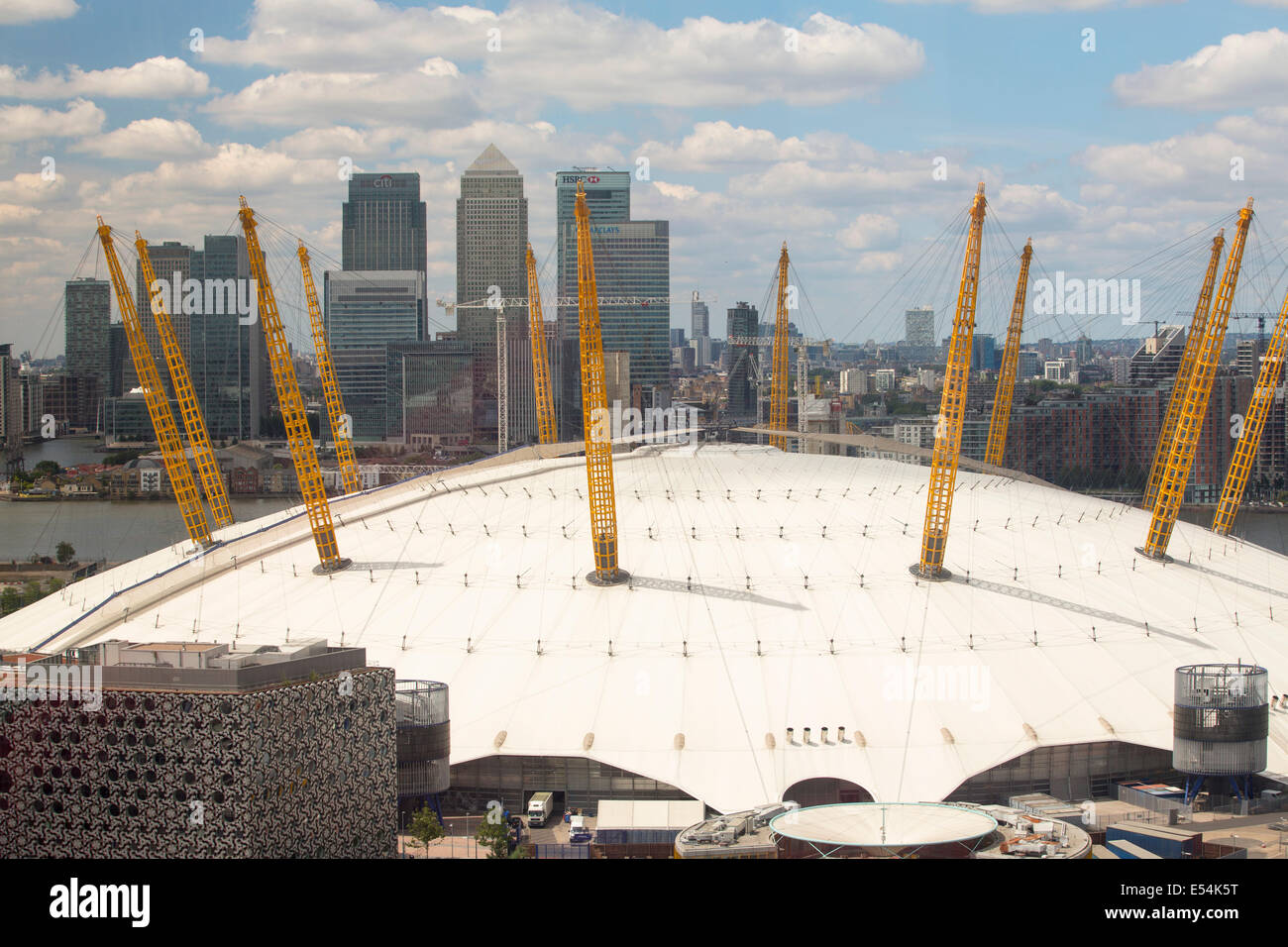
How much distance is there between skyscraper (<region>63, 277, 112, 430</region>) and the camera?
415ft

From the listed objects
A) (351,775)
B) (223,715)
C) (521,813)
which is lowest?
(521,813)

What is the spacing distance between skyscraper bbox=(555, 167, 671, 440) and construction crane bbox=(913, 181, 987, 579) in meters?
117

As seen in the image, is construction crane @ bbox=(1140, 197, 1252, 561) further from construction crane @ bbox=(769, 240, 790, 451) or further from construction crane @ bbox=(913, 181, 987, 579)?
construction crane @ bbox=(769, 240, 790, 451)

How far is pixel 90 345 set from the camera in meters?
128

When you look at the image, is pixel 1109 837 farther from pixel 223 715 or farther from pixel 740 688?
pixel 223 715

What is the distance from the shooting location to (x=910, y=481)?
A: 157 ft

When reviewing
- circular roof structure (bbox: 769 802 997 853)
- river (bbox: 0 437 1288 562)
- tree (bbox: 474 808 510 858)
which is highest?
circular roof structure (bbox: 769 802 997 853)

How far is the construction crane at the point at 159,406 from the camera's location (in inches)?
1917

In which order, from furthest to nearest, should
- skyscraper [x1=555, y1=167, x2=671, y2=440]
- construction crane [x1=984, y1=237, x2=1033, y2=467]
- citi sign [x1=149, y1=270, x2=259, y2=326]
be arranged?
skyscraper [x1=555, y1=167, x2=671, y2=440], citi sign [x1=149, y1=270, x2=259, y2=326], construction crane [x1=984, y1=237, x2=1033, y2=467]

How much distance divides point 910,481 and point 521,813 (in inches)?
798

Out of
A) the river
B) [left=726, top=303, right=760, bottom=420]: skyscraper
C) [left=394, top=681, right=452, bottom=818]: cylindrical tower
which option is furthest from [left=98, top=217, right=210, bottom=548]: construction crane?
[left=726, top=303, right=760, bottom=420]: skyscraper
